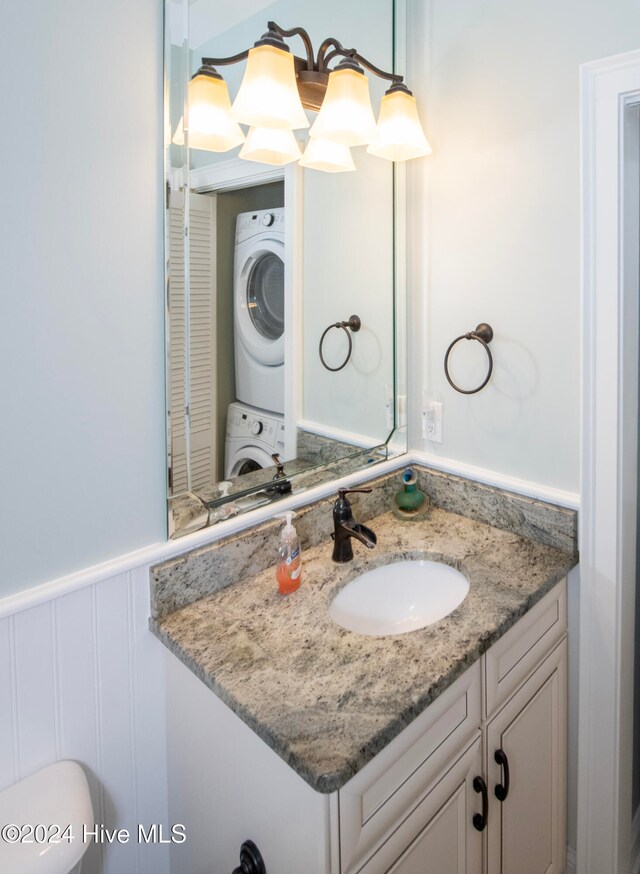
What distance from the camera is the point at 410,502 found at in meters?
1.57

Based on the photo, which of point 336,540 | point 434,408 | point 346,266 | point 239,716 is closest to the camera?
point 239,716

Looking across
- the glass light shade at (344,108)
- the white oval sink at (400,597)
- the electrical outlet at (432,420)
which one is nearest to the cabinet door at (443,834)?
the white oval sink at (400,597)

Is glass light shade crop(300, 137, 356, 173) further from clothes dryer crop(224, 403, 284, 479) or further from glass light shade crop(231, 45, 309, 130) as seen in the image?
clothes dryer crop(224, 403, 284, 479)

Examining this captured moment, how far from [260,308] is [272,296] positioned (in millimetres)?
54

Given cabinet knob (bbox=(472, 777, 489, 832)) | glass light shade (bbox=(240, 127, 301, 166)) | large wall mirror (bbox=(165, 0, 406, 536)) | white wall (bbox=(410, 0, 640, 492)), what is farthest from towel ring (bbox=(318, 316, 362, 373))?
cabinet knob (bbox=(472, 777, 489, 832))

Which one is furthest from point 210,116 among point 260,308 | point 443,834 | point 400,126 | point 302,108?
point 443,834

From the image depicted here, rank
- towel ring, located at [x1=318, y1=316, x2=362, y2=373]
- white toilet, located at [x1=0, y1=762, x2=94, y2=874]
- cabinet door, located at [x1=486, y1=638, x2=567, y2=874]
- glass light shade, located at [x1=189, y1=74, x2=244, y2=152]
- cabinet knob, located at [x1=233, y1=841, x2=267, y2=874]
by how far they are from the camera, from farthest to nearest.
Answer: towel ring, located at [x1=318, y1=316, x2=362, y2=373] < cabinet door, located at [x1=486, y1=638, x2=567, y2=874] < glass light shade, located at [x1=189, y1=74, x2=244, y2=152] < cabinet knob, located at [x1=233, y1=841, x2=267, y2=874] < white toilet, located at [x1=0, y1=762, x2=94, y2=874]

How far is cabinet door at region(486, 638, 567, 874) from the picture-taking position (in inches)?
46.1

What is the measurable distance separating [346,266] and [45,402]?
2.98 ft

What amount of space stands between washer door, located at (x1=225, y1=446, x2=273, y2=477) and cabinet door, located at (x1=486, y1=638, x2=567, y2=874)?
2.44ft

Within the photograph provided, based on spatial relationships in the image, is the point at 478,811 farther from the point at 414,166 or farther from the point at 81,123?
the point at 414,166

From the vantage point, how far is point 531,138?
4.30 feet

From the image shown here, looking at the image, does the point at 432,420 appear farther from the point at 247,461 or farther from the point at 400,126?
the point at 400,126

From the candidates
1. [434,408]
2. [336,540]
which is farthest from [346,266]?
[336,540]
